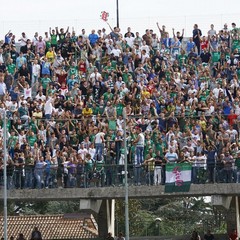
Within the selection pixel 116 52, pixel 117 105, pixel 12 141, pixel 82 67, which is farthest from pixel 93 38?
pixel 12 141

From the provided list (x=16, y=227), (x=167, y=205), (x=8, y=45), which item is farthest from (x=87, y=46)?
(x=167, y=205)

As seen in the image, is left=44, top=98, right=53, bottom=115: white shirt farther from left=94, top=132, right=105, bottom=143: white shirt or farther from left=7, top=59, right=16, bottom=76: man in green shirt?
left=7, top=59, right=16, bottom=76: man in green shirt

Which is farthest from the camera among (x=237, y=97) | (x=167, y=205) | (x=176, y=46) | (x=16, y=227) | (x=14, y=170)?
(x=167, y=205)

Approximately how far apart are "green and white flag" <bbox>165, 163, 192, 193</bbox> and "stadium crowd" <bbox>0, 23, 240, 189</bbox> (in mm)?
215

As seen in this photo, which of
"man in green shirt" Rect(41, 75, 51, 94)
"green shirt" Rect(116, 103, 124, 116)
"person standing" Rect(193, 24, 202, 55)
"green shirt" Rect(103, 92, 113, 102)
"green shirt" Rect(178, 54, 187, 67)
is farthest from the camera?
"person standing" Rect(193, 24, 202, 55)

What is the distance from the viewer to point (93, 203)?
5012cm

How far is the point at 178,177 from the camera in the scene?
1902 inches

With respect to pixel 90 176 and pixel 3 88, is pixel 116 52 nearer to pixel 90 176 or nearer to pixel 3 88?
pixel 3 88

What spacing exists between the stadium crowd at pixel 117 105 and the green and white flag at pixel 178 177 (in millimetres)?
215

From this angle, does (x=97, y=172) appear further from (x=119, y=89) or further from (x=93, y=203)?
(x=119, y=89)

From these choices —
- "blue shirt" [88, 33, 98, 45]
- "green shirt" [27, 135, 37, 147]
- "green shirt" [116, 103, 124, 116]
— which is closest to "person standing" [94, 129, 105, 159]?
"green shirt" [27, 135, 37, 147]

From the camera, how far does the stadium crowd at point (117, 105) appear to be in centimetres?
4822

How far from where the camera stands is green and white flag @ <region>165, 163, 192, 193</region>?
47.8 metres

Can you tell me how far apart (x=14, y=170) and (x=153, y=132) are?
499 cm
